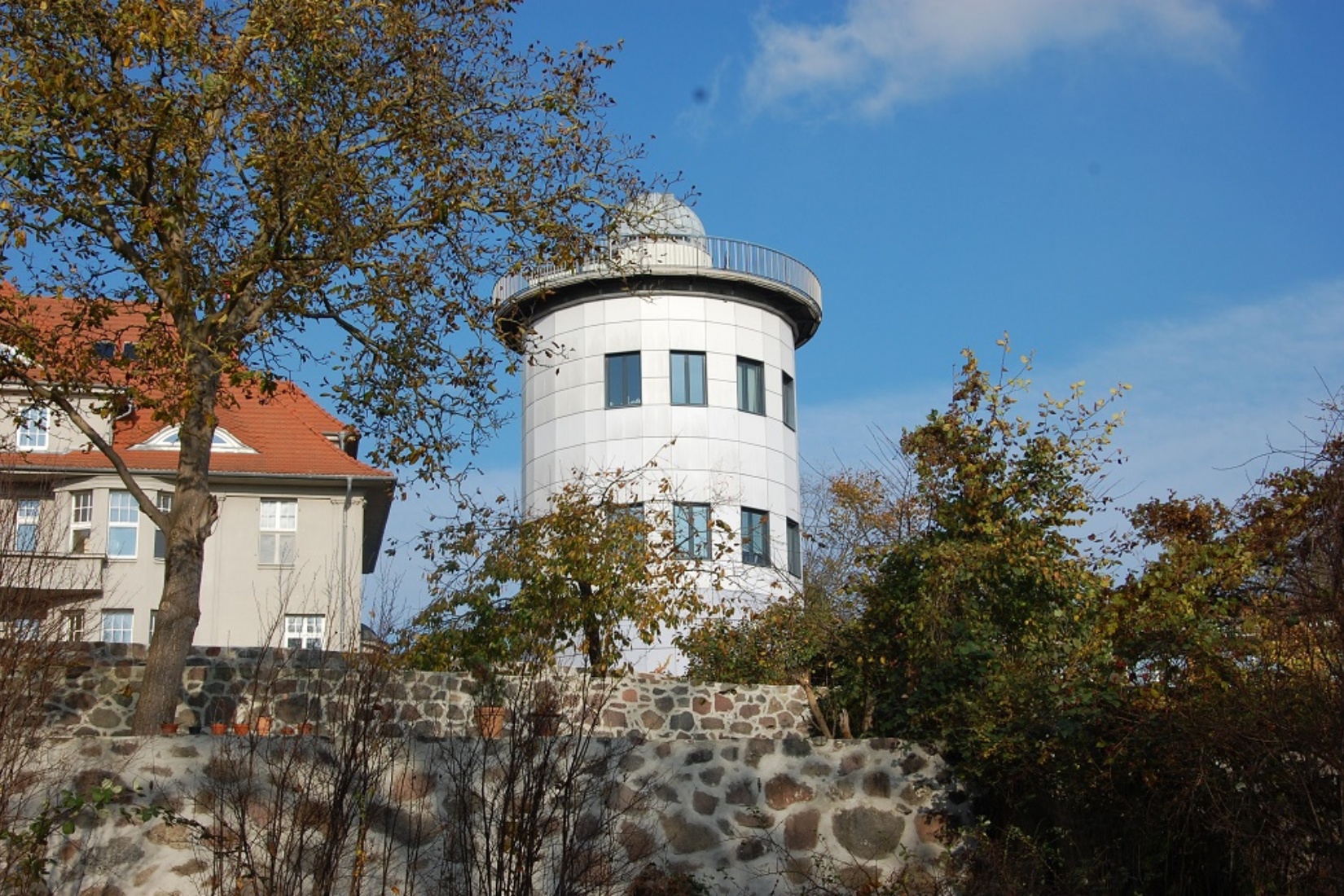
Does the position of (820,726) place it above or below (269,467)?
below

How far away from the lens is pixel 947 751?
34.6 ft

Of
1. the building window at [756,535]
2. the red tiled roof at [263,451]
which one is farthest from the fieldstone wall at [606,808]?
the red tiled roof at [263,451]

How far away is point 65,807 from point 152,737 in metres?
0.73

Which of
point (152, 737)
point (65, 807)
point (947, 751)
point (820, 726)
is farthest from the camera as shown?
point (820, 726)

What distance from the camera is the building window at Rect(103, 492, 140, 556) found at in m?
29.7

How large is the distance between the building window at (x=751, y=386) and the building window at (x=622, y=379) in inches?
86.6

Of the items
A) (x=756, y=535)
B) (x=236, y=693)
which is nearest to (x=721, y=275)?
(x=756, y=535)

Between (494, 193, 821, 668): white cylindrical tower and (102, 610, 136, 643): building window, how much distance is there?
8.46m

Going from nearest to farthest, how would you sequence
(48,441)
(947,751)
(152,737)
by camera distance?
(152,737) → (947,751) → (48,441)

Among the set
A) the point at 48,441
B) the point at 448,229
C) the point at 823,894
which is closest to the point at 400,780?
the point at 823,894

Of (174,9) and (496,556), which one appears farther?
(496,556)

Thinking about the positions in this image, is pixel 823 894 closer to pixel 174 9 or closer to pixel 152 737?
pixel 152 737

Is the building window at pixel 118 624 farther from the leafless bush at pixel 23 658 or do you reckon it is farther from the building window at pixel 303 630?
the leafless bush at pixel 23 658

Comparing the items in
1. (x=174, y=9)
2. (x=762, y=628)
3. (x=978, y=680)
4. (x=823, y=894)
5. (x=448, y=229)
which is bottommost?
(x=823, y=894)
